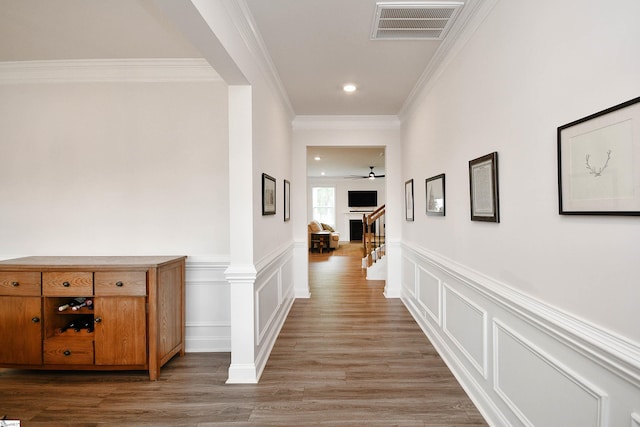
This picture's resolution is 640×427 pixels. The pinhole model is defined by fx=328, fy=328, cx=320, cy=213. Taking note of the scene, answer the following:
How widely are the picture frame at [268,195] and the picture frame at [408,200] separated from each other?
71.5 inches

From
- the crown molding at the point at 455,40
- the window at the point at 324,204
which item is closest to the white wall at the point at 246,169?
the crown molding at the point at 455,40

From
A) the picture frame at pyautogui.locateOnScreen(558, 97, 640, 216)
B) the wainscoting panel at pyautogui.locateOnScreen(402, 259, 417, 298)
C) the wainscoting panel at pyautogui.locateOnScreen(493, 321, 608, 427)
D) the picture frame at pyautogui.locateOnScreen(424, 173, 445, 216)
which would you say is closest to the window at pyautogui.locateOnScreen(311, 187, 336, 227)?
the wainscoting panel at pyautogui.locateOnScreen(402, 259, 417, 298)

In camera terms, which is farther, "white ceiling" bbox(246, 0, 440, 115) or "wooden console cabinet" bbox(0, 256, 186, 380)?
"wooden console cabinet" bbox(0, 256, 186, 380)

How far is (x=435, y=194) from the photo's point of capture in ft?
10.4

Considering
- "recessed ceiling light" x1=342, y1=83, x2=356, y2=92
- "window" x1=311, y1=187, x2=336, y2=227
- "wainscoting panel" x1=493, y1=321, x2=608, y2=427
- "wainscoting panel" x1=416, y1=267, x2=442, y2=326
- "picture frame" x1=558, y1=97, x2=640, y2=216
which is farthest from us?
"window" x1=311, y1=187, x2=336, y2=227

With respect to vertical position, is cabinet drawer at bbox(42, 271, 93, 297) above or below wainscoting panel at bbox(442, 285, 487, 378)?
above

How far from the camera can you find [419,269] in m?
3.82

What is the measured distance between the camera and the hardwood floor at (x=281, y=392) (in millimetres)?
2104

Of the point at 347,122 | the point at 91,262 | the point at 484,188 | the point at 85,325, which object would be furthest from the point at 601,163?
the point at 347,122

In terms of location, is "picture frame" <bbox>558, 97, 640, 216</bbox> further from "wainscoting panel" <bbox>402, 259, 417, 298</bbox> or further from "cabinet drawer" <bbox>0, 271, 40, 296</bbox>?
"cabinet drawer" <bbox>0, 271, 40, 296</bbox>

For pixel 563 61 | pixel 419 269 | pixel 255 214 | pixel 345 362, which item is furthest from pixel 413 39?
pixel 345 362

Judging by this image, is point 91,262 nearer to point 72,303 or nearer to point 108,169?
point 72,303

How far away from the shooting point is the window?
42.9 feet

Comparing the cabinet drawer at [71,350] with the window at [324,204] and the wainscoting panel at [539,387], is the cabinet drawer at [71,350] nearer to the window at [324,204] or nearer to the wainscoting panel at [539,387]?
the wainscoting panel at [539,387]
